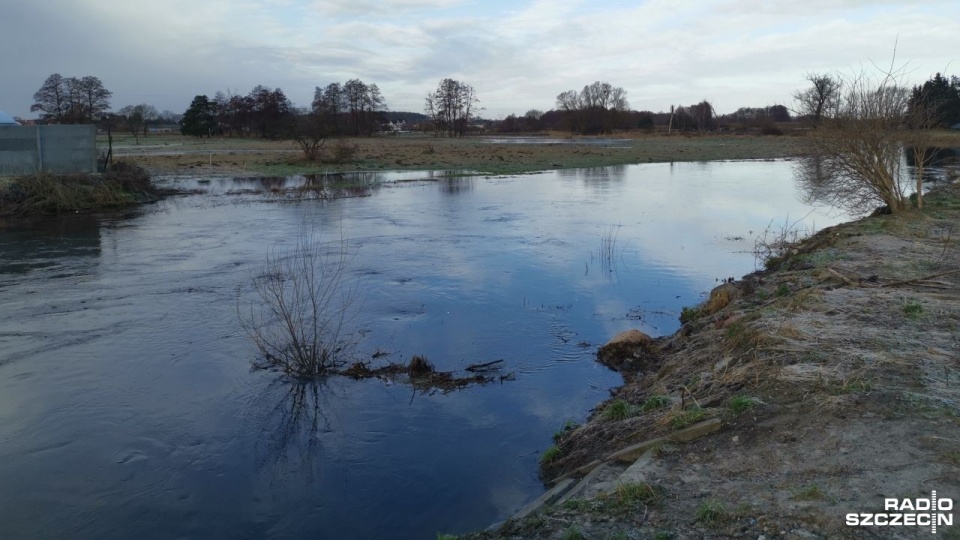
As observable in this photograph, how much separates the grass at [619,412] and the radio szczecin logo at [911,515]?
3.01m

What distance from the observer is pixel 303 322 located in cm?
1114

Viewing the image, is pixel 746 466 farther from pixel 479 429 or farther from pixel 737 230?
pixel 737 230

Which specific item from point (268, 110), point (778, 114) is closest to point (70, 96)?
point (268, 110)

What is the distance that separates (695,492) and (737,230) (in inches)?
706

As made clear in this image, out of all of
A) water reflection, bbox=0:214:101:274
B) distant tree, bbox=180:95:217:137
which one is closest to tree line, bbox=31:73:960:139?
distant tree, bbox=180:95:217:137

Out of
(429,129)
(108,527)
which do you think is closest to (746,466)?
(108,527)

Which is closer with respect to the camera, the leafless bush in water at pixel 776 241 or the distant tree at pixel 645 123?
the leafless bush in water at pixel 776 241

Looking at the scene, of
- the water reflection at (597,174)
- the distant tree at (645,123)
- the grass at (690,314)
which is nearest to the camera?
the grass at (690,314)

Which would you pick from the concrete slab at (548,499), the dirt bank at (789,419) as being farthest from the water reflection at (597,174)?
the concrete slab at (548,499)

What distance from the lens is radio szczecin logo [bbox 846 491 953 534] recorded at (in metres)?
4.28

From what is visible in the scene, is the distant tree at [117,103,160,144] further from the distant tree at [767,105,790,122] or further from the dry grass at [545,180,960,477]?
the distant tree at [767,105,790,122]

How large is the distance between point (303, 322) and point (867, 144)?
51.6 ft

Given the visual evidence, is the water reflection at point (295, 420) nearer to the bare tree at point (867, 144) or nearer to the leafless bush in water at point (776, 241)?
the leafless bush in water at point (776, 241)

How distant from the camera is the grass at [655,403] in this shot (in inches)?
286
